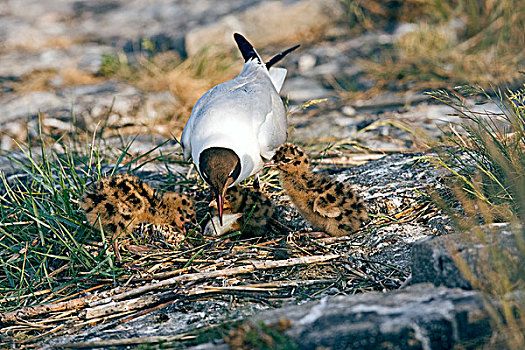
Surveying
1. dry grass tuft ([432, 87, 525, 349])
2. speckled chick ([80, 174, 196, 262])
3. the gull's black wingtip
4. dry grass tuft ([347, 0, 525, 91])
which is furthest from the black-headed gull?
dry grass tuft ([347, 0, 525, 91])

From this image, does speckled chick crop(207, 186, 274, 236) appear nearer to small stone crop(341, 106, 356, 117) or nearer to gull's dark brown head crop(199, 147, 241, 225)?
gull's dark brown head crop(199, 147, 241, 225)

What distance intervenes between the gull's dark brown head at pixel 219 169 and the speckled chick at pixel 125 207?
0.99ft

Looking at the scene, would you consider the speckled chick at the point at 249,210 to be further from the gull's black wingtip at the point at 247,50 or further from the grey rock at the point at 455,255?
the gull's black wingtip at the point at 247,50

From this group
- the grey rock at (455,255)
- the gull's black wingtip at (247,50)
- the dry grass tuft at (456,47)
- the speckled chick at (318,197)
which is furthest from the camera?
the dry grass tuft at (456,47)

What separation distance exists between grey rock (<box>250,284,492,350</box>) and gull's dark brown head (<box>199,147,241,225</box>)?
5.40 ft

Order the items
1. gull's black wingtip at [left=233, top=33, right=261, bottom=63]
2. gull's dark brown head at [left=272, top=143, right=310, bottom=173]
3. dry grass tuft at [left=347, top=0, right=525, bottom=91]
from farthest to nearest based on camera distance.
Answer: dry grass tuft at [left=347, top=0, right=525, bottom=91]
gull's black wingtip at [left=233, top=33, right=261, bottom=63]
gull's dark brown head at [left=272, top=143, right=310, bottom=173]

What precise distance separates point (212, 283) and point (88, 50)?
745cm

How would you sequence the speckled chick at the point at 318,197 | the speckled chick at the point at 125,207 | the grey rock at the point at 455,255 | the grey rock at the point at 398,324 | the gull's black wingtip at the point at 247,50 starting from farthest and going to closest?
the gull's black wingtip at the point at 247,50 → the speckled chick at the point at 318,197 → the speckled chick at the point at 125,207 → the grey rock at the point at 455,255 → the grey rock at the point at 398,324

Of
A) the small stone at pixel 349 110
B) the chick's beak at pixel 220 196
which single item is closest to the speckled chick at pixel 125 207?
the chick's beak at pixel 220 196

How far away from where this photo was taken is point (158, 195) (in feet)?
13.1

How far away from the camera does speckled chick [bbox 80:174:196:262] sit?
369 cm

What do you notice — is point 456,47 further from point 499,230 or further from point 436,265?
point 436,265

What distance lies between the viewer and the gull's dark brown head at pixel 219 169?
152 inches

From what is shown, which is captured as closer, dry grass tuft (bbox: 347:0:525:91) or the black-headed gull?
the black-headed gull
